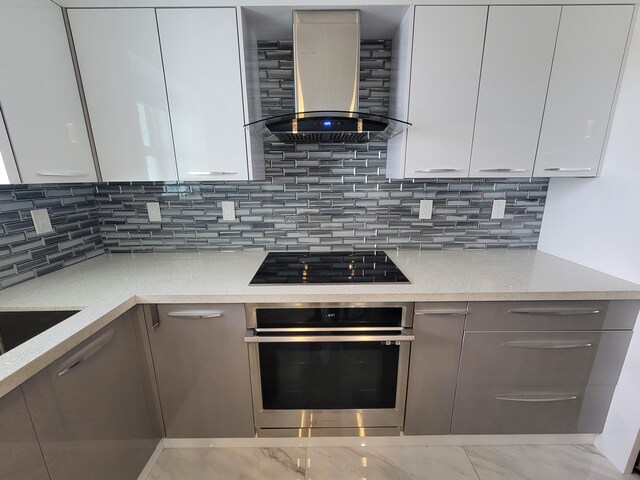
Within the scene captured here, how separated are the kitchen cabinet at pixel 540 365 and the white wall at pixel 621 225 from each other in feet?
0.17

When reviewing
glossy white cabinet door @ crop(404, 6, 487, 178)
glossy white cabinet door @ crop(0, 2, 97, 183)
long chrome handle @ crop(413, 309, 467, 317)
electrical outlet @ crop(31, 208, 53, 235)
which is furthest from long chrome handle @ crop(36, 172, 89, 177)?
long chrome handle @ crop(413, 309, 467, 317)

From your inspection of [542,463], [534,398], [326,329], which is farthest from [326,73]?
[542,463]

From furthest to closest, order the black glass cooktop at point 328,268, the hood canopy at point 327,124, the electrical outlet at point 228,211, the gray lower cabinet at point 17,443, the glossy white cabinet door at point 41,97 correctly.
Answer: the electrical outlet at point 228,211 → the black glass cooktop at point 328,268 → the hood canopy at point 327,124 → the glossy white cabinet door at point 41,97 → the gray lower cabinet at point 17,443

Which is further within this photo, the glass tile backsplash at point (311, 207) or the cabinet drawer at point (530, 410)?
the glass tile backsplash at point (311, 207)

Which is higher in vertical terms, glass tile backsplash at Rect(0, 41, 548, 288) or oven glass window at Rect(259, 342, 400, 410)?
glass tile backsplash at Rect(0, 41, 548, 288)

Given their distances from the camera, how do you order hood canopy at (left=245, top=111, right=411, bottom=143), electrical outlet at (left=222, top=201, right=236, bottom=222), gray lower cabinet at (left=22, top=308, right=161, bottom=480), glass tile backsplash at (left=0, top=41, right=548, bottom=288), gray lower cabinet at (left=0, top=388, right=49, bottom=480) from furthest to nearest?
1. electrical outlet at (left=222, top=201, right=236, bottom=222)
2. glass tile backsplash at (left=0, top=41, right=548, bottom=288)
3. hood canopy at (left=245, top=111, right=411, bottom=143)
4. gray lower cabinet at (left=22, top=308, right=161, bottom=480)
5. gray lower cabinet at (left=0, top=388, right=49, bottom=480)

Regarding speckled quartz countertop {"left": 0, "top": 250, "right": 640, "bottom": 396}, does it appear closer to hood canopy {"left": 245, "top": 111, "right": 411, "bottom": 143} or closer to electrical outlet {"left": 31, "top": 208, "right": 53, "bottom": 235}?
electrical outlet {"left": 31, "top": 208, "right": 53, "bottom": 235}

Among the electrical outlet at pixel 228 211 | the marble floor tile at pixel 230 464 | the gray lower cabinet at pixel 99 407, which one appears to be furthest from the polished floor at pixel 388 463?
the electrical outlet at pixel 228 211

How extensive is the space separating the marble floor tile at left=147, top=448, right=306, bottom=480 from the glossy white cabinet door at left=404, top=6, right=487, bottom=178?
157cm

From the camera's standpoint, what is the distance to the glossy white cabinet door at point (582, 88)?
1.19 metres

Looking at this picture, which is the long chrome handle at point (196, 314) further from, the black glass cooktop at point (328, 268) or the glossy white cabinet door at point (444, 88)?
the glossy white cabinet door at point (444, 88)

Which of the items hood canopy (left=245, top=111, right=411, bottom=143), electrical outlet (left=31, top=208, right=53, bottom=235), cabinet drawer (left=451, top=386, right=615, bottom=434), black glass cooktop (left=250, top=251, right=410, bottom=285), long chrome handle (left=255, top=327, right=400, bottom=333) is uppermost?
hood canopy (left=245, top=111, right=411, bottom=143)

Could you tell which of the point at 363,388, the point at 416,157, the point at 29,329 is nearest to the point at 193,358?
the point at 29,329

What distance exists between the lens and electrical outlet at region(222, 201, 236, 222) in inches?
64.6
